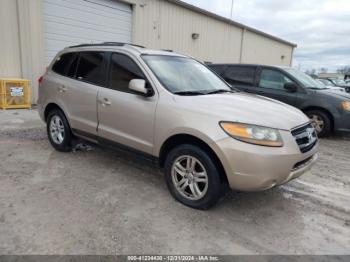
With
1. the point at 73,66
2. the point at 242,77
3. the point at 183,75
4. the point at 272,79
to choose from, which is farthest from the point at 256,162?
the point at 242,77

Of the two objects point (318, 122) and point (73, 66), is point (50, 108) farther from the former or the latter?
point (318, 122)

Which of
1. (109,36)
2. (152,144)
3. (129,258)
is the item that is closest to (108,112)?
(152,144)

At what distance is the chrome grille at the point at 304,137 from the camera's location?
10.2 feet

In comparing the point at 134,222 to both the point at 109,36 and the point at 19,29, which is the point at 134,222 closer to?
the point at 19,29

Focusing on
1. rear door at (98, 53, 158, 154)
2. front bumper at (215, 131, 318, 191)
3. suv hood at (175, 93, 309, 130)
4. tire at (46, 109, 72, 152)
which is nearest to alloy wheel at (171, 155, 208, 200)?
front bumper at (215, 131, 318, 191)

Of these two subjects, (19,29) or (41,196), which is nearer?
(41,196)

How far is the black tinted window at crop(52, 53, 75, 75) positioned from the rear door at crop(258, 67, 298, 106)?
4766 mm

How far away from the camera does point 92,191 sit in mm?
3607

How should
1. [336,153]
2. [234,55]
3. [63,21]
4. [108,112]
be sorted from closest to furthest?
[108,112] → [336,153] → [63,21] → [234,55]

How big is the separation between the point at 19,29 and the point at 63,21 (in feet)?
4.82

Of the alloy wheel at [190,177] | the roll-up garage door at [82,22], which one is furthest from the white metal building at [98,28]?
the alloy wheel at [190,177]

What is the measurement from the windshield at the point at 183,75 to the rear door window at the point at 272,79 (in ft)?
11.2

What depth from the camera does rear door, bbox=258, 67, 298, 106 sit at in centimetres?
715

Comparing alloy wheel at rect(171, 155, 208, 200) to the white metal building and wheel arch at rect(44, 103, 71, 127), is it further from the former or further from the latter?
the white metal building
